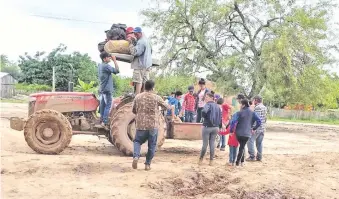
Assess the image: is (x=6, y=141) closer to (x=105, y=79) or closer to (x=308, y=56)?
(x=105, y=79)

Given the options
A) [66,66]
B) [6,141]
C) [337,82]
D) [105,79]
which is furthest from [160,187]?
[66,66]

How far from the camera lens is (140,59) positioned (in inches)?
396

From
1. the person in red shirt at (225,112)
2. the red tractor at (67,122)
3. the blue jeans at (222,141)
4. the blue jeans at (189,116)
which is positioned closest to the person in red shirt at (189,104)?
the blue jeans at (189,116)

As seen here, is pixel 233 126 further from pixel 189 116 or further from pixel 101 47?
pixel 101 47

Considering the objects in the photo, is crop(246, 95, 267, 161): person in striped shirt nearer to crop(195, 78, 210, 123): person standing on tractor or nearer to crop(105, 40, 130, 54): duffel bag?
crop(195, 78, 210, 123): person standing on tractor

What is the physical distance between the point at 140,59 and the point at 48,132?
2.51 m

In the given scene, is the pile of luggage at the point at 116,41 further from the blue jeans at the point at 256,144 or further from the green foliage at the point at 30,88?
the green foliage at the point at 30,88

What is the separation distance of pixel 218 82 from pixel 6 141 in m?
14.8

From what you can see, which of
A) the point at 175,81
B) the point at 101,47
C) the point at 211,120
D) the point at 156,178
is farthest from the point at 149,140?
the point at 175,81

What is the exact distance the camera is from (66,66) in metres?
46.6

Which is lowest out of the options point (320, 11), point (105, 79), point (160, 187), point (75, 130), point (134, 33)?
point (160, 187)

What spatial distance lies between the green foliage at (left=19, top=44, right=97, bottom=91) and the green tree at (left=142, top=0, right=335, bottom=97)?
70.6 feet

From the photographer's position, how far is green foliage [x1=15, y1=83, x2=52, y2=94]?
149 feet

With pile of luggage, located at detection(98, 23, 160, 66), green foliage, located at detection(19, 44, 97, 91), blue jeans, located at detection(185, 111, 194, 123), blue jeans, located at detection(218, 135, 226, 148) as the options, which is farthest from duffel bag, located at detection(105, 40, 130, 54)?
green foliage, located at detection(19, 44, 97, 91)
